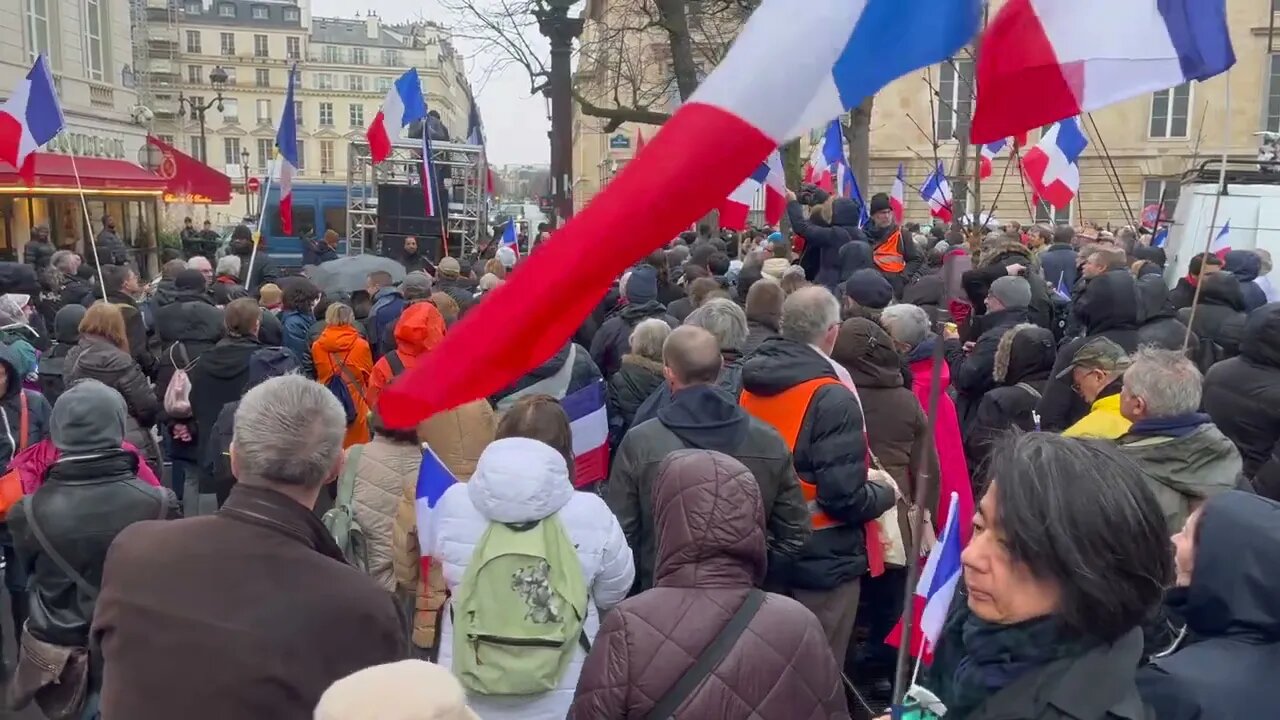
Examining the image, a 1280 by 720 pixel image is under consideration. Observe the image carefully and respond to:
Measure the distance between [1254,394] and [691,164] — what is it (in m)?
3.66

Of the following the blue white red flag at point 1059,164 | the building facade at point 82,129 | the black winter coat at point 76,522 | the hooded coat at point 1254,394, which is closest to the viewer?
the black winter coat at point 76,522

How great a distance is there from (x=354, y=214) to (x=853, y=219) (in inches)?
455

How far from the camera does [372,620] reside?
7.77ft

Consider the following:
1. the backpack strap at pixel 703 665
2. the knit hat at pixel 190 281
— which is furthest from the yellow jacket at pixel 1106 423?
the knit hat at pixel 190 281

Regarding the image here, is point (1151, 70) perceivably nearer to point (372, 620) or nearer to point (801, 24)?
point (801, 24)

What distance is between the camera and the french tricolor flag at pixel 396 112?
44.8 feet

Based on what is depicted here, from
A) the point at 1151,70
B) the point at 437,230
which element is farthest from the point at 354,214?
the point at 1151,70

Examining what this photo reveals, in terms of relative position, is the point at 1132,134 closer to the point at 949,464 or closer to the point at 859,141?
the point at 859,141

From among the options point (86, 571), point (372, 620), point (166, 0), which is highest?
point (166, 0)

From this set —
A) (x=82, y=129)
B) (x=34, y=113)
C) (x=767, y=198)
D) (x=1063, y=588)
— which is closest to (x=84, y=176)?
(x=82, y=129)

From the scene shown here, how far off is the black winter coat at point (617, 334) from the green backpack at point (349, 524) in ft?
8.54

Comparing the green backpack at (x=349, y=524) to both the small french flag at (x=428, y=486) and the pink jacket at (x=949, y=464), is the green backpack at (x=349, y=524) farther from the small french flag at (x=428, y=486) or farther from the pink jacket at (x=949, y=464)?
the pink jacket at (x=949, y=464)

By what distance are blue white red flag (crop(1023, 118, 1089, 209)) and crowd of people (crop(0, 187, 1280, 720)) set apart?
219 inches

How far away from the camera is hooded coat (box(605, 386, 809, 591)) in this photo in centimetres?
376
